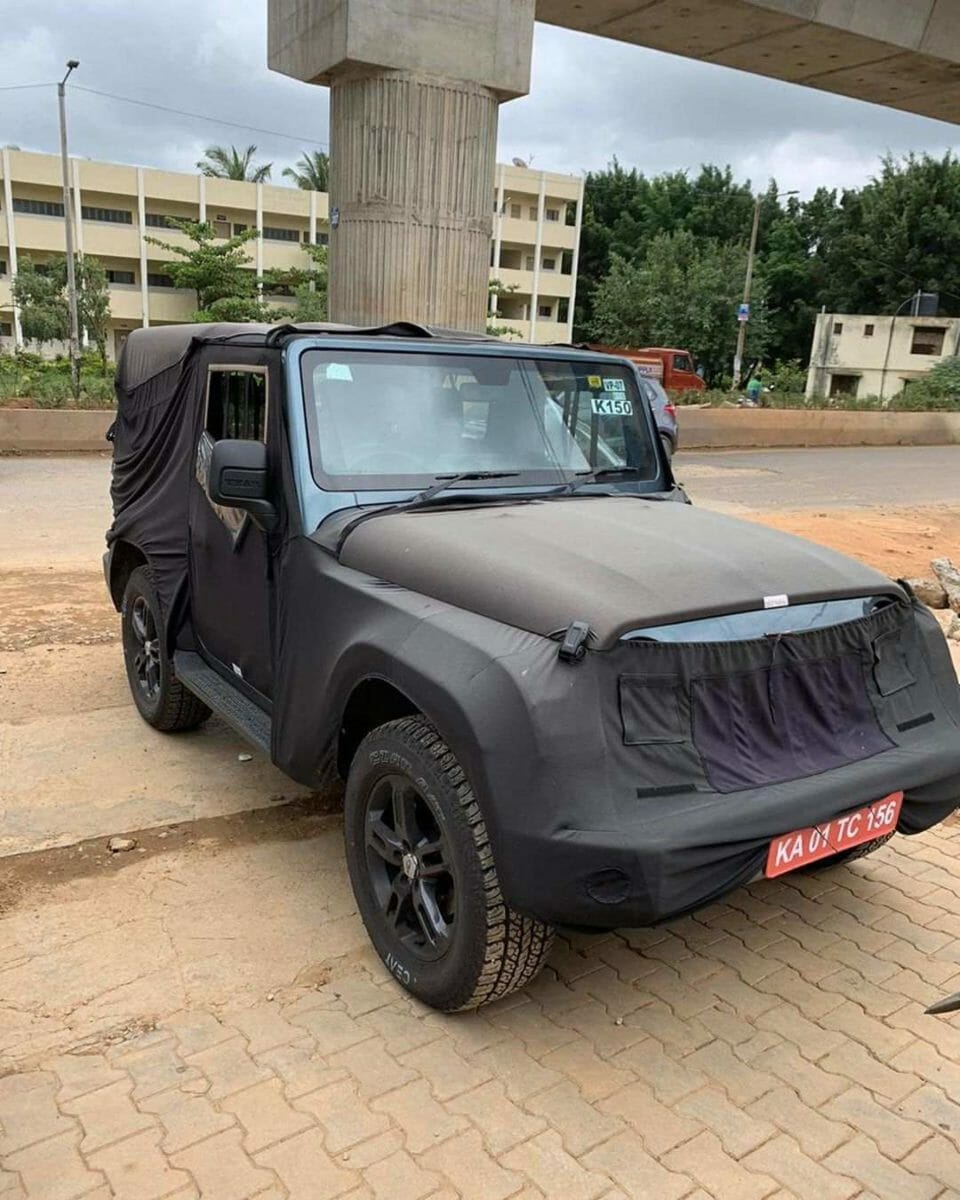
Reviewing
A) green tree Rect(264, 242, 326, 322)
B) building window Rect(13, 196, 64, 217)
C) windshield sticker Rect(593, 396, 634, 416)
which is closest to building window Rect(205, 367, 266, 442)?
windshield sticker Rect(593, 396, 634, 416)

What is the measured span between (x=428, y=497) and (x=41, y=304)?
46.6 metres

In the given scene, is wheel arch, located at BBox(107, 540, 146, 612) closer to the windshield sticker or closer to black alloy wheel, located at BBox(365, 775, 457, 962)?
the windshield sticker

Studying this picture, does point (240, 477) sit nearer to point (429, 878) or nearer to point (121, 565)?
point (429, 878)

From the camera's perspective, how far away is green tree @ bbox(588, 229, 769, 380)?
46.2 metres

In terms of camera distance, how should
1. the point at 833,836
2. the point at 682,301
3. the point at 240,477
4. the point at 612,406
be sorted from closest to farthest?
1. the point at 833,836
2. the point at 240,477
3. the point at 612,406
4. the point at 682,301

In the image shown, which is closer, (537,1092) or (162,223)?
(537,1092)

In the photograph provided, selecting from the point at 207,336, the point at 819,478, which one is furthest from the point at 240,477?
the point at 819,478

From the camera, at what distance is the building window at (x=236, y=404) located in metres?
3.78

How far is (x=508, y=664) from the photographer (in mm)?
2553

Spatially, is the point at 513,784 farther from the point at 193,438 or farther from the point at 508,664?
the point at 193,438

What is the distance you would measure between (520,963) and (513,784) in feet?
2.10

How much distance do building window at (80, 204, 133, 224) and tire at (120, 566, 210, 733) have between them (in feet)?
181

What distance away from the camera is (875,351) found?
46.7m

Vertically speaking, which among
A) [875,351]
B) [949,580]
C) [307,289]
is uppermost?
[307,289]
